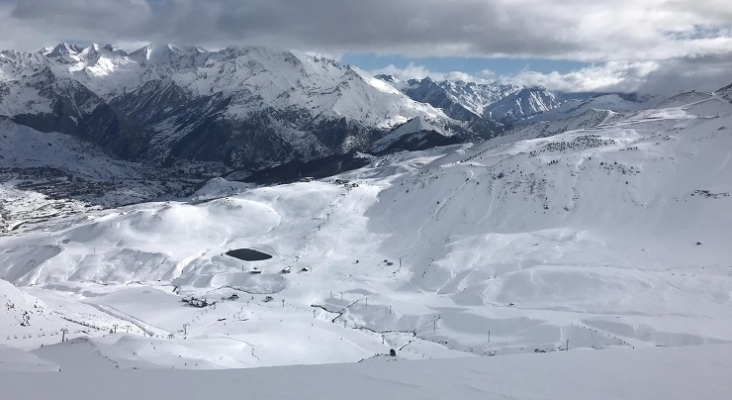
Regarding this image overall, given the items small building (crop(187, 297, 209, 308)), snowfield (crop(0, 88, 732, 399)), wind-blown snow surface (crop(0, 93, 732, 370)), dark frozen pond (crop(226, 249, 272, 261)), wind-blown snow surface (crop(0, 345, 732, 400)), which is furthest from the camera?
dark frozen pond (crop(226, 249, 272, 261))

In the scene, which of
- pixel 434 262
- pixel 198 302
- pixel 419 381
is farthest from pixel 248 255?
pixel 419 381

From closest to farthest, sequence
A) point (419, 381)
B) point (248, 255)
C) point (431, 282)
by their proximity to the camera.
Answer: point (419, 381) → point (431, 282) → point (248, 255)

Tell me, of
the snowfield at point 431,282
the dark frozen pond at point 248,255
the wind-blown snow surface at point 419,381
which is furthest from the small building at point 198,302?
the wind-blown snow surface at point 419,381

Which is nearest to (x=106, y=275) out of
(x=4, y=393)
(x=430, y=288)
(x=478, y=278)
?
(x=430, y=288)

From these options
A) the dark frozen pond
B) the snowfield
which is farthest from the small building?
the dark frozen pond

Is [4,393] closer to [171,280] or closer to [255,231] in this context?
[171,280]

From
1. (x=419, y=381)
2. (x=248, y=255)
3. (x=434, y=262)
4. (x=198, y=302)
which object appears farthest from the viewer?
(x=248, y=255)

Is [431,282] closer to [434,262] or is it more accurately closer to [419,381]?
[434,262]

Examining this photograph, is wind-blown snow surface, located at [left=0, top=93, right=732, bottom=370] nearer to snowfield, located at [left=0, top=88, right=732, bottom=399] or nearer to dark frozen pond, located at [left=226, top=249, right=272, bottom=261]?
snowfield, located at [left=0, top=88, right=732, bottom=399]
